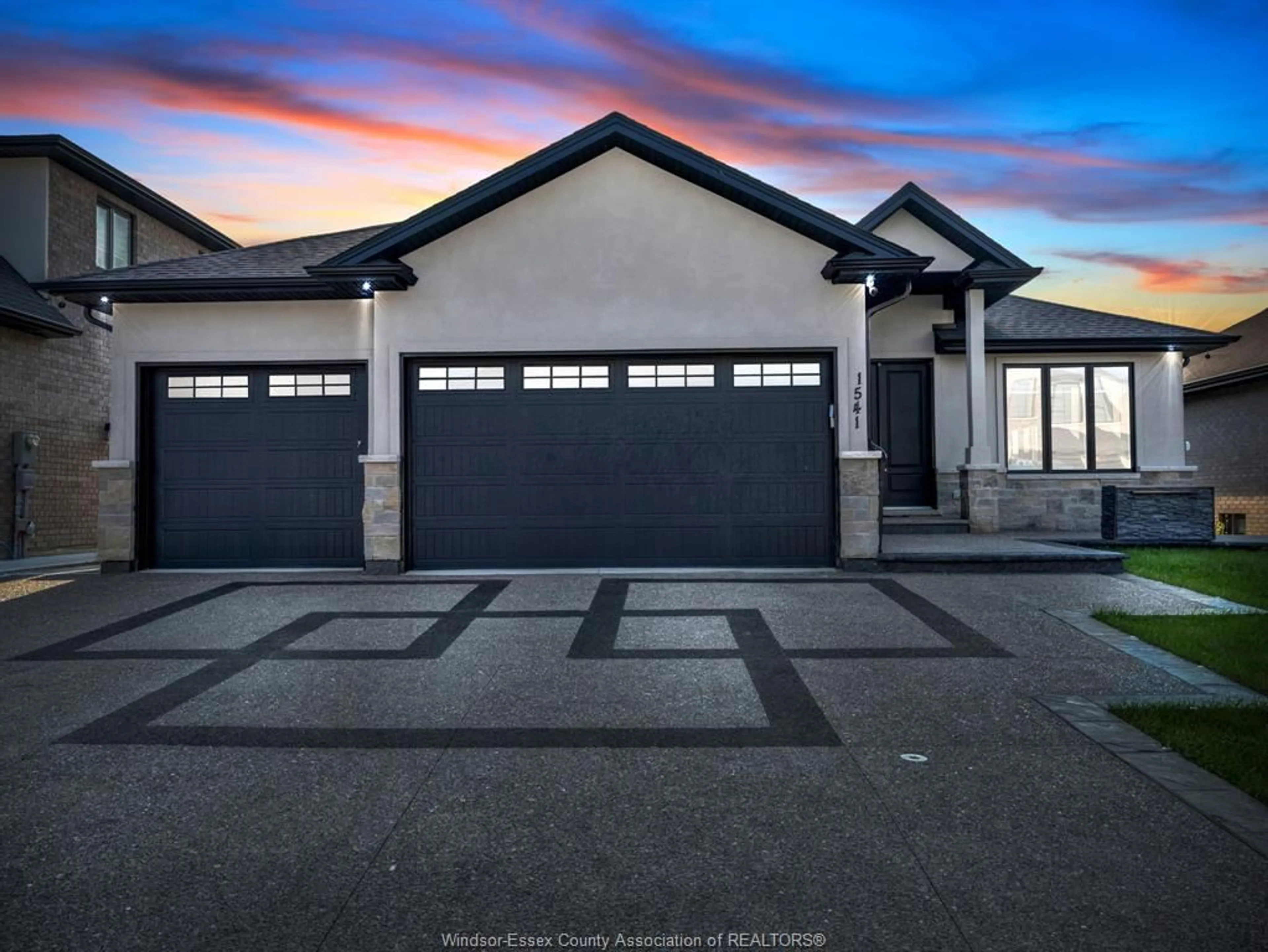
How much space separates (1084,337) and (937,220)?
11.0 ft

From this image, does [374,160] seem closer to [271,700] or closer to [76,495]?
[76,495]

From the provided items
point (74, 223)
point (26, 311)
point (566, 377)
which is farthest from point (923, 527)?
point (74, 223)

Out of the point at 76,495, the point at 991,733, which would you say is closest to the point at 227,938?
the point at 991,733

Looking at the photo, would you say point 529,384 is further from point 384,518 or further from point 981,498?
point 981,498

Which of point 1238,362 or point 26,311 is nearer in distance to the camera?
point 26,311

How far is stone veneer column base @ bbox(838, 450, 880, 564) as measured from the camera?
401 inches

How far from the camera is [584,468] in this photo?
10625 millimetres

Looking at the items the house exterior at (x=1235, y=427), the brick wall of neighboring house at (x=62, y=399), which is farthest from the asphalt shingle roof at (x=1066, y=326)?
the brick wall of neighboring house at (x=62, y=399)

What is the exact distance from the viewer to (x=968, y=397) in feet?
45.1

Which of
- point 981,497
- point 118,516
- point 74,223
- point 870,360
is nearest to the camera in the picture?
point 118,516

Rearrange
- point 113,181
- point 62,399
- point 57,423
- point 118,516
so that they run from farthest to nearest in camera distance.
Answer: point 113,181 < point 62,399 < point 57,423 < point 118,516

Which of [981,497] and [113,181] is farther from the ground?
[113,181]

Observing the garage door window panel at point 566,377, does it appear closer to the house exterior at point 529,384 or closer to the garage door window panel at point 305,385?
the house exterior at point 529,384

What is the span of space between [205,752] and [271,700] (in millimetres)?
953
